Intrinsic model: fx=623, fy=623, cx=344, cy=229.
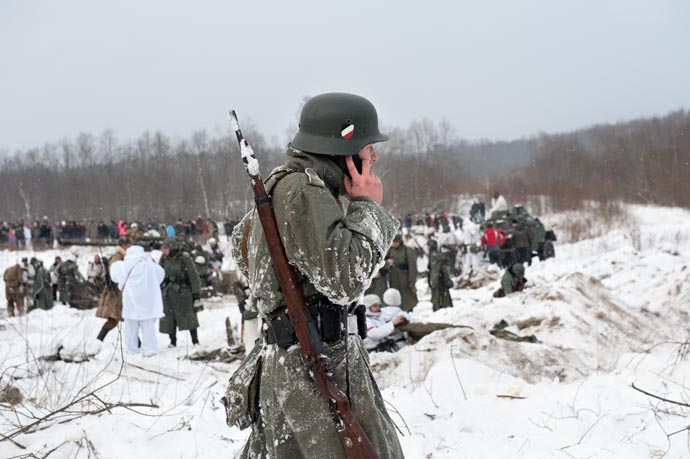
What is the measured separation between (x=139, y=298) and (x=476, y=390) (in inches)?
248

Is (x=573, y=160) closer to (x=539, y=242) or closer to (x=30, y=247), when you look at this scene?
(x=539, y=242)

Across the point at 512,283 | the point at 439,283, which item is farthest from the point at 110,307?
the point at 512,283

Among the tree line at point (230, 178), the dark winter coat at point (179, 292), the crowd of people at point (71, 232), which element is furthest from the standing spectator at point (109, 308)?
the tree line at point (230, 178)

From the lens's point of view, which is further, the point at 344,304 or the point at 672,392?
the point at 672,392

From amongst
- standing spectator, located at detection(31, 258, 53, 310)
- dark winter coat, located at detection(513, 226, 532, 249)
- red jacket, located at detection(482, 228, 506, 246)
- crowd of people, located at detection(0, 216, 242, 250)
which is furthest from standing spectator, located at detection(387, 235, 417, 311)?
crowd of people, located at detection(0, 216, 242, 250)

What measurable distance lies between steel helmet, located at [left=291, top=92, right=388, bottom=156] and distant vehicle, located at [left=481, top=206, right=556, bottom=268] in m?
18.3

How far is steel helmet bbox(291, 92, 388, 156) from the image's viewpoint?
2311 millimetres

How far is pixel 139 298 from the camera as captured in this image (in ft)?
32.4

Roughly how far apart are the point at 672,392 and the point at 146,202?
4875 cm

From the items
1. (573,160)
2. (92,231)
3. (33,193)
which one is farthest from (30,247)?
(573,160)

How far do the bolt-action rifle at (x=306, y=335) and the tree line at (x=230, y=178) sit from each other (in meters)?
37.8

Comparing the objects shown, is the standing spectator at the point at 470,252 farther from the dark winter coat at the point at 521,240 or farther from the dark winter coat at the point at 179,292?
the dark winter coat at the point at 179,292

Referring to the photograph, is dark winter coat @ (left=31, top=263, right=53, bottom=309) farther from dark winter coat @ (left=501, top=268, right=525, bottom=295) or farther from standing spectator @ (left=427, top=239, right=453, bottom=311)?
dark winter coat @ (left=501, top=268, right=525, bottom=295)

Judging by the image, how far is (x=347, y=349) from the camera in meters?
2.27
